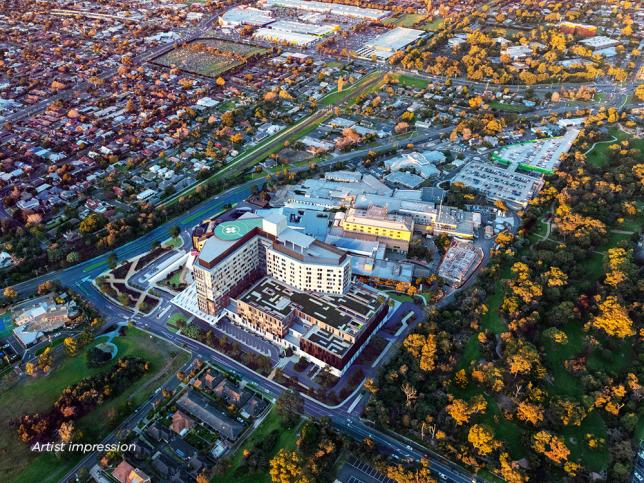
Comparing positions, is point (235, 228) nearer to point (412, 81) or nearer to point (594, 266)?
point (594, 266)

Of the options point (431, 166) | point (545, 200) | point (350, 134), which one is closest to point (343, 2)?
point (350, 134)

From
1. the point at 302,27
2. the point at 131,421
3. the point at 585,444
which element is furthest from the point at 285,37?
the point at 585,444

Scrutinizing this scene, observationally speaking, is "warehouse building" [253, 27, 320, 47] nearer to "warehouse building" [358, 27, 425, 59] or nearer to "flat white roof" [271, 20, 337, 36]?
"flat white roof" [271, 20, 337, 36]

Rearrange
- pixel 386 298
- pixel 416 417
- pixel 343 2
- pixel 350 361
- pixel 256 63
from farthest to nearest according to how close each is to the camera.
Answer: pixel 343 2 < pixel 256 63 < pixel 386 298 < pixel 350 361 < pixel 416 417

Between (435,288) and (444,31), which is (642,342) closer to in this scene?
(435,288)

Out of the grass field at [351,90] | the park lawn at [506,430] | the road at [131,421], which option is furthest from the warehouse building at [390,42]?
the road at [131,421]

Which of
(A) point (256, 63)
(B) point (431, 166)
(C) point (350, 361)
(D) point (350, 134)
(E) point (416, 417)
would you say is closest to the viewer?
(E) point (416, 417)

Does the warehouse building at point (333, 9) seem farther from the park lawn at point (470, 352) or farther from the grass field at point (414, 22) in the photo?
the park lawn at point (470, 352)
